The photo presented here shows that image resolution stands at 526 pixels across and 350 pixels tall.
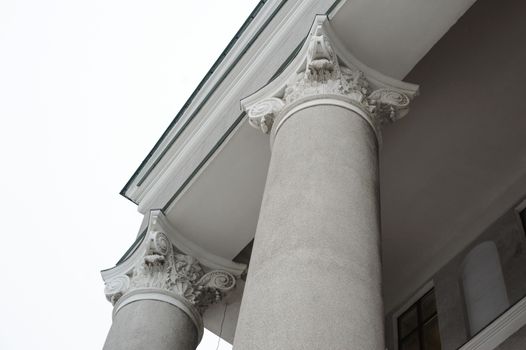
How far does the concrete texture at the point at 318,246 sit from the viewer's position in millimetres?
7406

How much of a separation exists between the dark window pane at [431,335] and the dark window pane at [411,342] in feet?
0.81

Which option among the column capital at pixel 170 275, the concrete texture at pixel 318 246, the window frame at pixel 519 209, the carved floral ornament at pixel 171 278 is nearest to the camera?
the concrete texture at pixel 318 246

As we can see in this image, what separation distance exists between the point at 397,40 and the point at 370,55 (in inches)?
20.0

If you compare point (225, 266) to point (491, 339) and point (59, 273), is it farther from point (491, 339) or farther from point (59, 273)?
point (59, 273)

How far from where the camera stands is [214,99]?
621 inches

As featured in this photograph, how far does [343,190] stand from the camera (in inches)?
362

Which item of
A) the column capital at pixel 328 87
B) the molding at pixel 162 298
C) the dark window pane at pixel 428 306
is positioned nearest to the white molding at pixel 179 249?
the molding at pixel 162 298

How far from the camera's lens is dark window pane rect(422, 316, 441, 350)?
55.9ft

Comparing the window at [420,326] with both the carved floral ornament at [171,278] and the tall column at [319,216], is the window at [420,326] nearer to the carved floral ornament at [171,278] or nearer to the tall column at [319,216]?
the carved floral ornament at [171,278]

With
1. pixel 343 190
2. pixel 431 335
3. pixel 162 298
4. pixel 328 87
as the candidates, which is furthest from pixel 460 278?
pixel 343 190

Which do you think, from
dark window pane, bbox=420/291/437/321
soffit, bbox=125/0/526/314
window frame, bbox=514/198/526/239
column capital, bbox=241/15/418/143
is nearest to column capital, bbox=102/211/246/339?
soffit, bbox=125/0/526/314

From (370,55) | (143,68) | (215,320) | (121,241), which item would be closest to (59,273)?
(121,241)

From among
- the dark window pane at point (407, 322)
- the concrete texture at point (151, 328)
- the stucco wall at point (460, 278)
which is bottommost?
the concrete texture at point (151, 328)

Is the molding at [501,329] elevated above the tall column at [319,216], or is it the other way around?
the tall column at [319,216]
